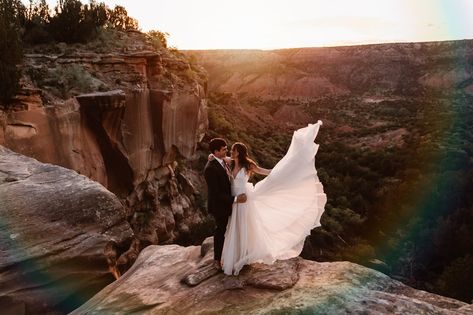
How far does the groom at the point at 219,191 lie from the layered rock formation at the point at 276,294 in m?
0.50

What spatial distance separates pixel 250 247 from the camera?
19.8ft

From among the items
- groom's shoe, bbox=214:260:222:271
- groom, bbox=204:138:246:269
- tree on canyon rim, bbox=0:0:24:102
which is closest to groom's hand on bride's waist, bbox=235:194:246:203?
groom, bbox=204:138:246:269

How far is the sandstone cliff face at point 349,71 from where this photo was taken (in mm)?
83500

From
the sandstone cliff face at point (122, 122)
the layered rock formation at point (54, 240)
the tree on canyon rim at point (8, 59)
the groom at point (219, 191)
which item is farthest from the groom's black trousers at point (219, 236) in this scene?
the tree on canyon rim at point (8, 59)

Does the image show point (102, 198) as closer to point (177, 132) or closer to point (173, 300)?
point (173, 300)

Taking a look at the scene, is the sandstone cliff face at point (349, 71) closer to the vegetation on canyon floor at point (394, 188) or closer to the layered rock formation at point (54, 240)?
the vegetation on canyon floor at point (394, 188)

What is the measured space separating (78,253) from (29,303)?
86cm

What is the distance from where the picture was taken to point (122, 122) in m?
15.9

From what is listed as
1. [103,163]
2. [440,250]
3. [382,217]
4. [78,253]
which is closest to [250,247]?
[78,253]

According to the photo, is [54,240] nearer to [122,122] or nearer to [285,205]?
[285,205]

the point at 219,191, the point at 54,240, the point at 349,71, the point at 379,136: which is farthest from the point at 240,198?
the point at 349,71

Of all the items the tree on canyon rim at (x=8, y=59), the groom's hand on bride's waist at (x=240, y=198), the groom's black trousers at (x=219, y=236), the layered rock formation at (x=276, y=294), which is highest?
the tree on canyon rim at (x=8, y=59)

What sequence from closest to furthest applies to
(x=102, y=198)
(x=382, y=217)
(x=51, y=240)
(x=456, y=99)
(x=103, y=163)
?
(x=51, y=240), (x=102, y=198), (x=103, y=163), (x=382, y=217), (x=456, y=99)

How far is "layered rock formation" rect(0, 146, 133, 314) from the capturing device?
242 inches
